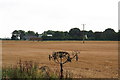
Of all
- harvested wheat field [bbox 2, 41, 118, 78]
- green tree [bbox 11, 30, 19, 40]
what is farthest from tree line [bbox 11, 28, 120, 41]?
harvested wheat field [bbox 2, 41, 118, 78]

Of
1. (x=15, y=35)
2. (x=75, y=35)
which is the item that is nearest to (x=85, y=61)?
(x=75, y=35)

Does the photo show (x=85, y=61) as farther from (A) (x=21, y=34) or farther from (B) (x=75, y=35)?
(A) (x=21, y=34)

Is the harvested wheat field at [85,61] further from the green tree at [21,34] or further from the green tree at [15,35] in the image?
the green tree at [21,34]

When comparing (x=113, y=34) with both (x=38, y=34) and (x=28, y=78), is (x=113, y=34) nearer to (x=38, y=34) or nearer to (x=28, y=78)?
(x=38, y=34)

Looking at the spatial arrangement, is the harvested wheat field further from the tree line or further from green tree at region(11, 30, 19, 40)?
green tree at region(11, 30, 19, 40)

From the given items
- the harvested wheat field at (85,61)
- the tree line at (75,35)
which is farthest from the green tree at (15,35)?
the harvested wheat field at (85,61)

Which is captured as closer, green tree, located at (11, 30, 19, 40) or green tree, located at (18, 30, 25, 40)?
green tree, located at (11, 30, 19, 40)

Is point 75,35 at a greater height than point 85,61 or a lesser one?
greater

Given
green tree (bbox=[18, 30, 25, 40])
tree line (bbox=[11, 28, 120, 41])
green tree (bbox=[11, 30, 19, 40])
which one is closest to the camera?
tree line (bbox=[11, 28, 120, 41])

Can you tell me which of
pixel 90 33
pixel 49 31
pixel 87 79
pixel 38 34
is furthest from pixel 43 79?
pixel 49 31

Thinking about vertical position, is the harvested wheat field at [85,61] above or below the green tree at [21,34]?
below

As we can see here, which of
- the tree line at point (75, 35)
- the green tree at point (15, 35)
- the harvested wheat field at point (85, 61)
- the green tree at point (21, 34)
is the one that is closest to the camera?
the harvested wheat field at point (85, 61)

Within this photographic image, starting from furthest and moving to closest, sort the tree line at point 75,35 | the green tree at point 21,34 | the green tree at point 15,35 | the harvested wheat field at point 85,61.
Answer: the green tree at point 21,34, the green tree at point 15,35, the tree line at point 75,35, the harvested wheat field at point 85,61

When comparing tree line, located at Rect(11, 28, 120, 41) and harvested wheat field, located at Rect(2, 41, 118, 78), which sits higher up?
tree line, located at Rect(11, 28, 120, 41)
